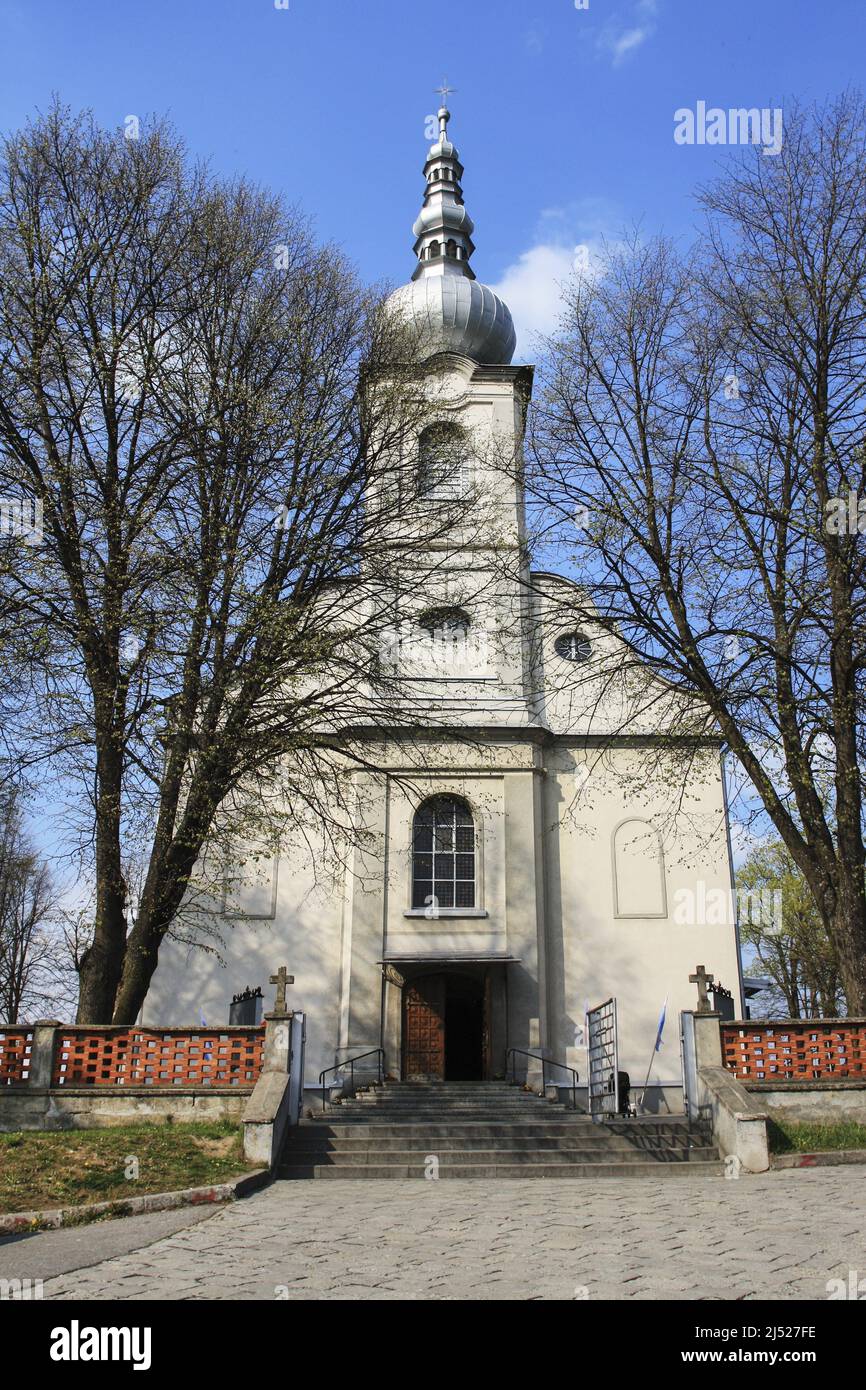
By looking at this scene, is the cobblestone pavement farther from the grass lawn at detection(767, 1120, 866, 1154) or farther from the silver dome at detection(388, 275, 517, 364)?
the silver dome at detection(388, 275, 517, 364)

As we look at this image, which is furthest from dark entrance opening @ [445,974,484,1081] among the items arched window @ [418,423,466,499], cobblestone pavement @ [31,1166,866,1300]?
cobblestone pavement @ [31,1166,866,1300]

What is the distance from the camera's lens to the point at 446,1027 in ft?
68.8

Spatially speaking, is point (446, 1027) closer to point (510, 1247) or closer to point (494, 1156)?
point (494, 1156)

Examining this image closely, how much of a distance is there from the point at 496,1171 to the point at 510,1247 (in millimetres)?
5378

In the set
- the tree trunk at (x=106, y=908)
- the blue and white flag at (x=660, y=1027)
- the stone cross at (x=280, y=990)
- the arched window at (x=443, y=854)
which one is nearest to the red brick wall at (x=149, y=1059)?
the tree trunk at (x=106, y=908)

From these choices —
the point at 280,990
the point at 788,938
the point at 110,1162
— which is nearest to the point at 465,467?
the point at 280,990

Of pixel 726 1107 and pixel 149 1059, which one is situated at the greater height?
pixel 149 1059

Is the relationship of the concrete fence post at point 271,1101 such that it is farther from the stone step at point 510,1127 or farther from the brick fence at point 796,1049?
the brick fence at point 796,1049

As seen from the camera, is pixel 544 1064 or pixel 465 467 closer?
pixel 465 467

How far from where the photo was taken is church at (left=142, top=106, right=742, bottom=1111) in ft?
66.0

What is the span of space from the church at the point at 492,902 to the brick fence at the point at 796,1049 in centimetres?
584

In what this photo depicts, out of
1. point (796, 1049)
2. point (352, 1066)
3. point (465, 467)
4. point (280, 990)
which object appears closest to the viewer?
point (796, 1049)
